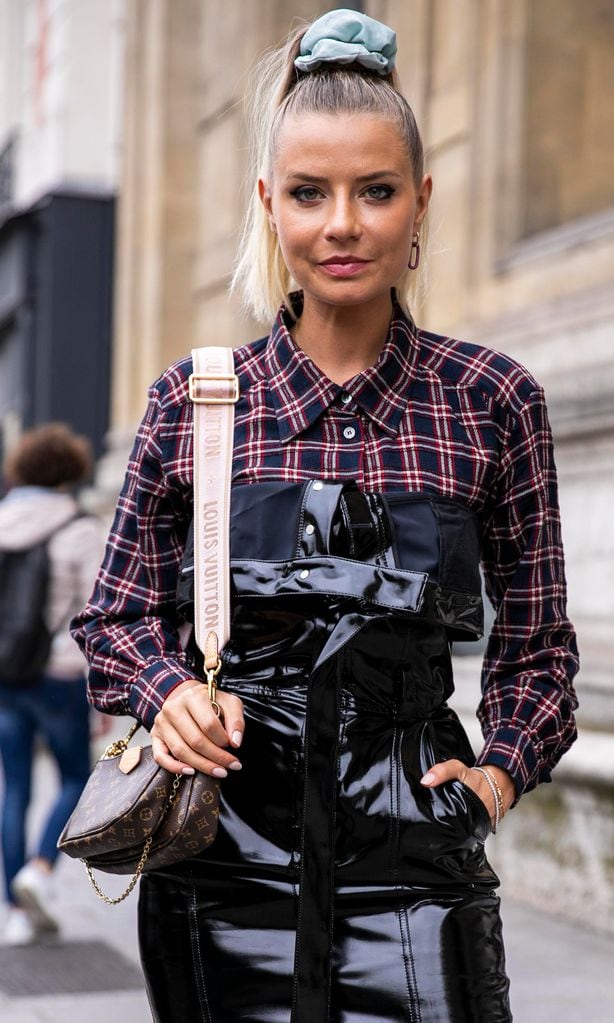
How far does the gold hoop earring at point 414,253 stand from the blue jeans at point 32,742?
4628 mm

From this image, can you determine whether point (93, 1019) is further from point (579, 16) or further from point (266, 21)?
point (266, 21)

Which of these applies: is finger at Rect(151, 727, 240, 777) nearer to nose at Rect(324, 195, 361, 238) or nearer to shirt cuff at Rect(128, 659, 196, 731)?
shirt cuff at Rect(128, 659, 196, 731)

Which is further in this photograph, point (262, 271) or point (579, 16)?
point (579, 16)

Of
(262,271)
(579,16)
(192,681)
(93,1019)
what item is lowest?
(93,1019)

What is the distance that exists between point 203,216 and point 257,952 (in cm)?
1115

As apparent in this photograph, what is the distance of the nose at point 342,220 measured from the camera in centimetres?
205

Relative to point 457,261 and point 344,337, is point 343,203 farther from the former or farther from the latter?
point 457,261

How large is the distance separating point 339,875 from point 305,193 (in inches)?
35.2

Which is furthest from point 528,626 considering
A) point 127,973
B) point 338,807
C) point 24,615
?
point 24,615

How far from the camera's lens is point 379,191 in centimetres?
210

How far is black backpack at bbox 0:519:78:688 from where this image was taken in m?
6.59

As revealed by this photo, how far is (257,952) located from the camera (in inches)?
79.0

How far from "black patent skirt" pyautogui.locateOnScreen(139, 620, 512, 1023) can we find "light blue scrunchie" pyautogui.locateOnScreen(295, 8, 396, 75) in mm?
771

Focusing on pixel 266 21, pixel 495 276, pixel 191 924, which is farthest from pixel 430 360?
pixel 266 21
